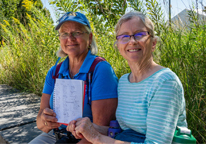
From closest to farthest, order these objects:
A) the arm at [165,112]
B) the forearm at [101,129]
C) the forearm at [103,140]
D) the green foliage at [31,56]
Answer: the arm at [165,112] → the forearm at [103,140] → the forearm at [101,129] → the green foliage at [31,56]

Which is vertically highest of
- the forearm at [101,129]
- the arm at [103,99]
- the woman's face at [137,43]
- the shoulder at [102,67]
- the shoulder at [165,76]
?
the woman's face at [137,43]

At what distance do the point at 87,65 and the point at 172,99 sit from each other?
36.1 inches

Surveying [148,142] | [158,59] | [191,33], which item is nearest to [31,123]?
[158,59]

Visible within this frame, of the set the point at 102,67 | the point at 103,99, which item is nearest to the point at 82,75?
the point at 102,67

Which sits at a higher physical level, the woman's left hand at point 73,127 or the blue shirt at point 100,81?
the blue shirt at point 100,81

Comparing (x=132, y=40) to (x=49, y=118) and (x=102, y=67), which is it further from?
(x=49, y=118)

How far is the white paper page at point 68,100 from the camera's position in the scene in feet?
4.93

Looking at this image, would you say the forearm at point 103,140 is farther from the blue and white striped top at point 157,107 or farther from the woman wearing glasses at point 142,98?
the blue and white striped top at point 157,107

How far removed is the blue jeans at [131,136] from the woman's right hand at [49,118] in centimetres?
59

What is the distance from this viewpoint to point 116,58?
330 cm

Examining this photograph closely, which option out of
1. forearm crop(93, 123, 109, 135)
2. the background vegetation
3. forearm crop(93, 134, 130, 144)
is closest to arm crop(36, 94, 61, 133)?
forearm crop(93, 123, 109, 135)

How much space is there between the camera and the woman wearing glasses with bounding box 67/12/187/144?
1.14m

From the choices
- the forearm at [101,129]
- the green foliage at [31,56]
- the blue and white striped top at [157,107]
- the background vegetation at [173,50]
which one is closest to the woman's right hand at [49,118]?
the forearm at [101,129]

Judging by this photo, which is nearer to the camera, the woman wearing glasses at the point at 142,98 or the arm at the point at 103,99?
the woman wearing glasses at the point at 142,98
